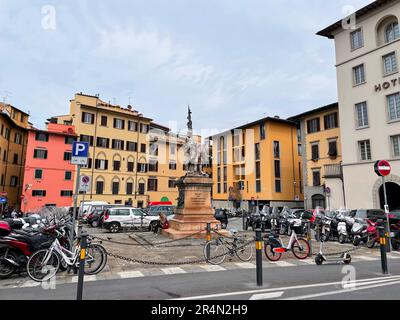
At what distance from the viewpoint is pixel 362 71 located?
26484mm

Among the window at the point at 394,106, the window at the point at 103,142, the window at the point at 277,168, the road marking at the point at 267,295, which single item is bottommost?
the road marking at the point at 267,295

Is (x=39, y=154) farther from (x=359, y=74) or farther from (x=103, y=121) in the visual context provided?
(x=359, y=74)

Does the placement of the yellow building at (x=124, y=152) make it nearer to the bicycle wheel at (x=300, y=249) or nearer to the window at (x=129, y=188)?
the window at (x=129, y=188)

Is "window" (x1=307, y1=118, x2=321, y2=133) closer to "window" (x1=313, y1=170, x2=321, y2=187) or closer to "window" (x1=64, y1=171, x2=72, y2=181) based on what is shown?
"window" (x1=313, y1=170, x2=321, y2=187)

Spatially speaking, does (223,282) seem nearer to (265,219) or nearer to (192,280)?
(192,280)

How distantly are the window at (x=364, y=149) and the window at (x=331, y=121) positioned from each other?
8255 millimetres

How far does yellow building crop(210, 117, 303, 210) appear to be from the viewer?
141 ft

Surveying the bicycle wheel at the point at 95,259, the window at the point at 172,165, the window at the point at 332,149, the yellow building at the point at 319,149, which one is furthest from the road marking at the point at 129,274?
the window at the point at 172,165

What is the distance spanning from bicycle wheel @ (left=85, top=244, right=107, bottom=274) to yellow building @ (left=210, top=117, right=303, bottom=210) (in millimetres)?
33413

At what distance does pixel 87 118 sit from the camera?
4166cm

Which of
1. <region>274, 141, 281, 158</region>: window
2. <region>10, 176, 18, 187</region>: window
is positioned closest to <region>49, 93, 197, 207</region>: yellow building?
<region>10, 176, 18, 187</region>: window

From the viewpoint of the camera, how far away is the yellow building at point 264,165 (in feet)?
141
